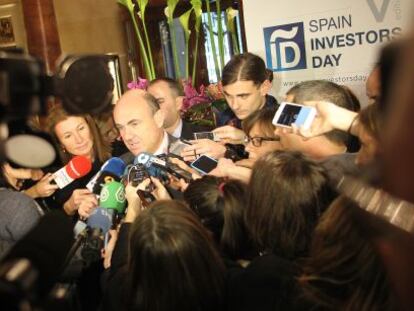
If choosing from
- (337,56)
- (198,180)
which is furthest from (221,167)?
(337,56)

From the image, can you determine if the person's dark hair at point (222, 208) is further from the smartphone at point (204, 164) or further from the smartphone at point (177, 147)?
the smartphone at point (177, 147)

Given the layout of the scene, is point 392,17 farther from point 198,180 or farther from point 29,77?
point 29,77

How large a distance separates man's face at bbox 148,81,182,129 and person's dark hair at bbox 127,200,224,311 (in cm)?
144

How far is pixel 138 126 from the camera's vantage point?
A: 6.59ft

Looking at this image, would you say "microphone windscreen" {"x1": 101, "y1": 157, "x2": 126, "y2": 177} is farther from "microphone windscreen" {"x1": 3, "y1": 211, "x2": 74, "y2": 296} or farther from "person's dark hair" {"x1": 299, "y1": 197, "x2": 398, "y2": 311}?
"microphone windscreen" {"x1": 3, "y1": 211, "x2": 74, "y2": 296}

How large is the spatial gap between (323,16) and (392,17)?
34 centimetres

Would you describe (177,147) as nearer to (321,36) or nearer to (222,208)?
(222,208)

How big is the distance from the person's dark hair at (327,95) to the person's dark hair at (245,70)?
51 cm

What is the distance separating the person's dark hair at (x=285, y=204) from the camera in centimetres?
120

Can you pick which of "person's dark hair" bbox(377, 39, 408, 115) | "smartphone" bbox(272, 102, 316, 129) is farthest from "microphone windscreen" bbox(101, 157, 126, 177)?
"person's dark hair" bbox(377, 39, 408, 115)

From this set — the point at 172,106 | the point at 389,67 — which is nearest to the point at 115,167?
the point at 172,106

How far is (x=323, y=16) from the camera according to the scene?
2506 millimetres

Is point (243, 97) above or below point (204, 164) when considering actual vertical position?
above

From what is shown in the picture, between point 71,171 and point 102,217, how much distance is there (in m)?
0.42
